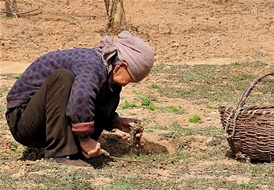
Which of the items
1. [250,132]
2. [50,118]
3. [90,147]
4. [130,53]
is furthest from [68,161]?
[250,132]

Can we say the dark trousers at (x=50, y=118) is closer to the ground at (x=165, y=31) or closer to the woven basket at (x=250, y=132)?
the woven basket at (x=250, y=132)

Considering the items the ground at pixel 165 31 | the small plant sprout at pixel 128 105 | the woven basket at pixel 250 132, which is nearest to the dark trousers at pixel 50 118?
the woven basket at pixel 250 132

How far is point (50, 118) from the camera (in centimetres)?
434

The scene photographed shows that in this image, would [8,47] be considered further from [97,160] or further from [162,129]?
[97,160]

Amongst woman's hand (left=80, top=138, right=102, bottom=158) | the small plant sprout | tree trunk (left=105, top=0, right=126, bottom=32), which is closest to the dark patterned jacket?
woman's hand (left=80, top=138, right=102, bottom=158)

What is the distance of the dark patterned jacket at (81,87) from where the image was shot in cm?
416

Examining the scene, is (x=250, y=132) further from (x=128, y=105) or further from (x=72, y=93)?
(x=128, y=105)

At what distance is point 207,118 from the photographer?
6520mm

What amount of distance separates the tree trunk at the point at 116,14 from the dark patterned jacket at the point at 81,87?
27.2ft

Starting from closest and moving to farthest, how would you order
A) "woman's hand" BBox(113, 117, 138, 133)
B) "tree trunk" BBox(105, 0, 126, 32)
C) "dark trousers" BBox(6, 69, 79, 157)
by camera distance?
"dark trousers" BBox(6, 69, 79, 157), "woman's hand" BBox(113, 117, 138, 133), "tree trunk" BBox(105, 0, 126, 32)

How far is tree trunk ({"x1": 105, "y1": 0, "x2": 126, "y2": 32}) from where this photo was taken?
12.9 metres

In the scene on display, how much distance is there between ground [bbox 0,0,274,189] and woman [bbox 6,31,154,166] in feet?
8.63

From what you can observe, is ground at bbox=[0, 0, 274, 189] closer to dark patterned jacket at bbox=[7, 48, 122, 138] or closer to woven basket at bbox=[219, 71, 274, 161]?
woven basket at bbox=[219, 71, 274, 161]

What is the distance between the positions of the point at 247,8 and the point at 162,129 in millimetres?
11557
